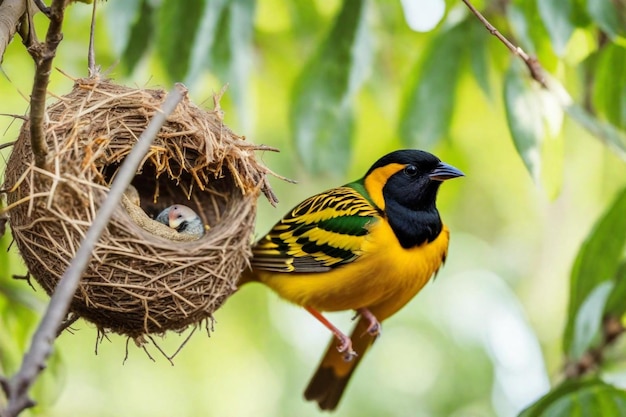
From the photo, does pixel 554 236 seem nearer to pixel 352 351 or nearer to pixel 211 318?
pixel 352 351

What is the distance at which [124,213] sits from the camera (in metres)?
3.48

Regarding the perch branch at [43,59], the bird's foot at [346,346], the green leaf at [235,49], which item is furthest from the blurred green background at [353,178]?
the perch branch at [43,59]

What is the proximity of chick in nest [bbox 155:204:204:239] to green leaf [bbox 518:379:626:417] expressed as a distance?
5.57 feet

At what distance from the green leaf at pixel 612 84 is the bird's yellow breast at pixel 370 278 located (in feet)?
3.67

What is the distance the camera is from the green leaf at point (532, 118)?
4125 millimetres

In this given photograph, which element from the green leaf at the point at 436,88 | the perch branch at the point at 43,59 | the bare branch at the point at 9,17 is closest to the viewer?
the perch branch at the point at 43,59

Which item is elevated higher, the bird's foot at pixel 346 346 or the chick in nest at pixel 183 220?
the chick in nest at pixel 183 220

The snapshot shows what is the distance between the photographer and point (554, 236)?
29.0 feet

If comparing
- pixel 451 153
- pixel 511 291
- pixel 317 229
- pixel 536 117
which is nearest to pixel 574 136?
pixel 451 153

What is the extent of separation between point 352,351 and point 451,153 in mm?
1880

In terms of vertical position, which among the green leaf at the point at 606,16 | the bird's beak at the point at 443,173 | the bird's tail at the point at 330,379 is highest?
the green leaf at the point at 606,16

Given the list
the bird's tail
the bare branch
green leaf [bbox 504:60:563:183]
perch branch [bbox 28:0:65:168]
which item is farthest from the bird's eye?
perch branch [bbox 28:0:65:168]

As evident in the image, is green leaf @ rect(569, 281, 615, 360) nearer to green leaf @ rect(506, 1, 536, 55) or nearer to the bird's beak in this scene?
the bird's beak

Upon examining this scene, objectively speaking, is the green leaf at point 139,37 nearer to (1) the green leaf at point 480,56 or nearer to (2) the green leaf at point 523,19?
(1) the green leaf at point 480,56
